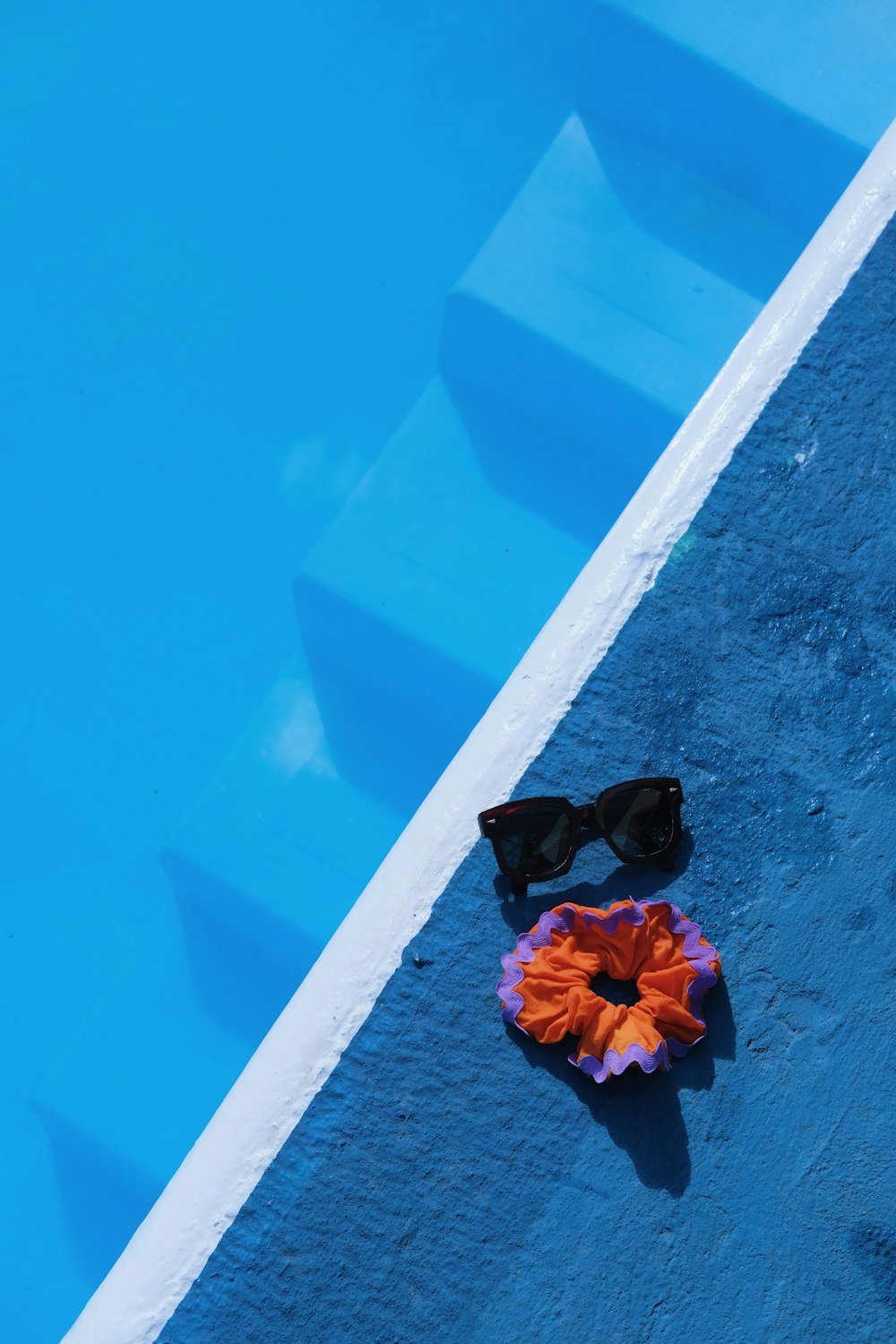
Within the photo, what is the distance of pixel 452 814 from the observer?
2.31 meters

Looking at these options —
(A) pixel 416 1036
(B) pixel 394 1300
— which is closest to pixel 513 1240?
(B) pixel 394 1300

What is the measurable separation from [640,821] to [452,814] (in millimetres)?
397

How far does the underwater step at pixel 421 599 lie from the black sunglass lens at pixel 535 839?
1.33 meters

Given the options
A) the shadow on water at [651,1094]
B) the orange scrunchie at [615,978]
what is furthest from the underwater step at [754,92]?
the shadow on water at [651,1094]

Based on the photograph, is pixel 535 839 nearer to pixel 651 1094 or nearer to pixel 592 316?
pixel 651 1094

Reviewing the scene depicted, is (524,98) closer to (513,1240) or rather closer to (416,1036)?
(416,1036)

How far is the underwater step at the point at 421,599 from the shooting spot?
141 inches

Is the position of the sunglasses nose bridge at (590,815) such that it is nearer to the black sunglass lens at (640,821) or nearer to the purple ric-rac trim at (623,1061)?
the black sunglass lens at (640,821)

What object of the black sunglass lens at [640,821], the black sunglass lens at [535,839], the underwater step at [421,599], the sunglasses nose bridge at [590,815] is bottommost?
the black sunglass lens at [535,839]

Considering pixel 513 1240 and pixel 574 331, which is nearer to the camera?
pixel 513 1240

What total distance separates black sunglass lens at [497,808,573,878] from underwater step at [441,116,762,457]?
1.88 metres

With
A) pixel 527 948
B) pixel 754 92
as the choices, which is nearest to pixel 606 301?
pixel 754 92

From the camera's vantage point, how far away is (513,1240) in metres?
2.17

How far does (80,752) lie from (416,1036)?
2.18m
